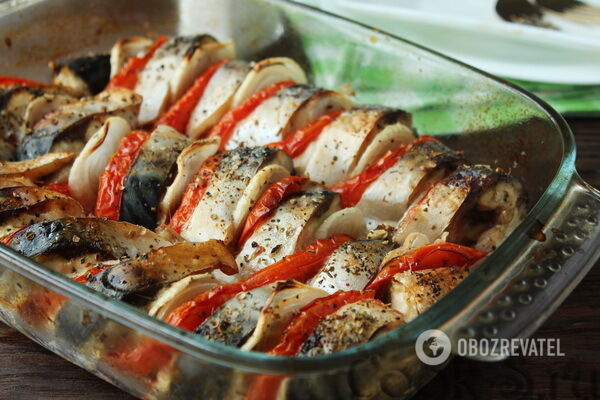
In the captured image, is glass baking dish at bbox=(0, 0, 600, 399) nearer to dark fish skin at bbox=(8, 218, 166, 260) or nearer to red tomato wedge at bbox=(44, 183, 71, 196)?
dark fish skin at bbox=(8, 218, 166, 260)

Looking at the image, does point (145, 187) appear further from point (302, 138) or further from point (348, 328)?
point (348, 328)

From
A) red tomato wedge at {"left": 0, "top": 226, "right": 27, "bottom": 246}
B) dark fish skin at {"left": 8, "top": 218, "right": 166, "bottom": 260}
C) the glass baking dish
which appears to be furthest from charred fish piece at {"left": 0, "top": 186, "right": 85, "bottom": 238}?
the glass baking dish

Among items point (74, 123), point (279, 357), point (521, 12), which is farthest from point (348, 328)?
point (521, 12)

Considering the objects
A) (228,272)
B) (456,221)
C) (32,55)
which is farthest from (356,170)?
(32,55)

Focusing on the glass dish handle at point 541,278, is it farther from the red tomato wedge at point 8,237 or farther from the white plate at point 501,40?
the white plate at point 501,40

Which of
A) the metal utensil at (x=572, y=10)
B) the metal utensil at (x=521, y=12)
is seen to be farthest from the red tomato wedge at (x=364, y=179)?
the metal utensil at (x=572, y=10)

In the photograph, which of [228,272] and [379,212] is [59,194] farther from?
[379,212]
